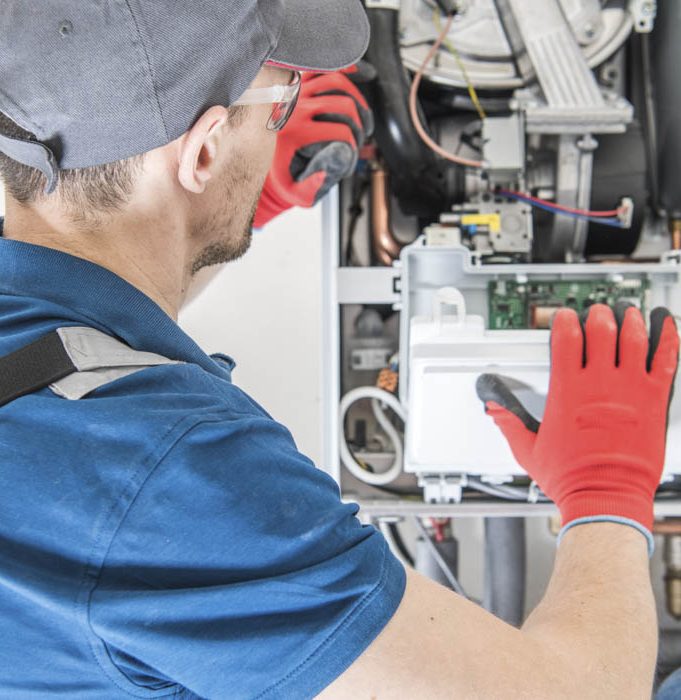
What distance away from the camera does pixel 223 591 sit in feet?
2.01

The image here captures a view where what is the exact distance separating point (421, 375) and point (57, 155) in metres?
0.62

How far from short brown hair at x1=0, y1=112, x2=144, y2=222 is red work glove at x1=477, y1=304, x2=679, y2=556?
60cm

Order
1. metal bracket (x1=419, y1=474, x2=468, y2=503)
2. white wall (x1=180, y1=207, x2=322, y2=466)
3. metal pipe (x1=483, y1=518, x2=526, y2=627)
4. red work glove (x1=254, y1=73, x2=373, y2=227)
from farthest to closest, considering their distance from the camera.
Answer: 1. white wall (x1=180, y1=207, x2=322, y2=466)
2. metal pipe (x1=483, y1=518, x2=526, y2=627)
3. metal bracket (x1=419, y1=474, x2=468, y2=503)
4. red work glove (x1=254, y1=73, x2=373, y2=227)

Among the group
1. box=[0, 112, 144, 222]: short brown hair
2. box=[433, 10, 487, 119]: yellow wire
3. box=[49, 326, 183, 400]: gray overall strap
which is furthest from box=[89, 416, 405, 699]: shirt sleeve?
box=[433, 10, 487, 119]: yellow wire

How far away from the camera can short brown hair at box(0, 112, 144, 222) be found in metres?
0.79

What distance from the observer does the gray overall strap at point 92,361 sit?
Result: 0.66 m

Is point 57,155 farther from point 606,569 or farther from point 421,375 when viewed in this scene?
point 606,569

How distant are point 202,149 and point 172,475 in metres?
0.41

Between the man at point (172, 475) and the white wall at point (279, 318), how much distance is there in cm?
109

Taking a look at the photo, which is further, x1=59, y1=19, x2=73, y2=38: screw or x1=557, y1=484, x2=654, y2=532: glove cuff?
x1=557, y1=484, x2=654, y2=532: glove cuff

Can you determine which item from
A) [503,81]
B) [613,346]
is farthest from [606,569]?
[503,81]

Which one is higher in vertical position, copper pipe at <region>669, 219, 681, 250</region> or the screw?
the screw

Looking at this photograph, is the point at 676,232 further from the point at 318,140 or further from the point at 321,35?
the point at 321,35

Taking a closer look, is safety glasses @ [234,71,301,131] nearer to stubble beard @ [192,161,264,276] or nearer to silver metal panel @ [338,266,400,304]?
stubble beard @ [192,161,264,276]
